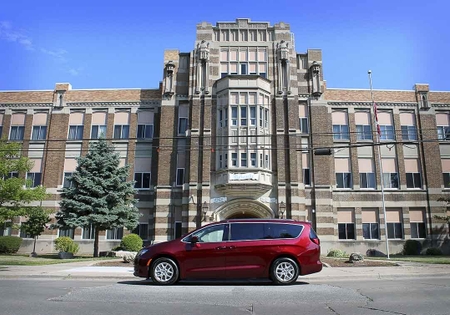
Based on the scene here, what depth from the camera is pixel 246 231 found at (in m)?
10.8

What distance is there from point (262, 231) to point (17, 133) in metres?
32.1

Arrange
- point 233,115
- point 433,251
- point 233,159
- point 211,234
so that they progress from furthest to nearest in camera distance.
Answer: point 233,115
point 433,251
point 233,159
point 211,234

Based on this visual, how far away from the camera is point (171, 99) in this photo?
1303 inches

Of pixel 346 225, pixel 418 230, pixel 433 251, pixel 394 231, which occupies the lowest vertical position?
pixel 433 251

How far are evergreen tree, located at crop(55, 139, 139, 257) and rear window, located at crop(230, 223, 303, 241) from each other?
17.1 meters

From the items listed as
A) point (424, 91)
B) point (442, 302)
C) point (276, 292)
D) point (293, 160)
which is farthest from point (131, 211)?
point (424, 91)

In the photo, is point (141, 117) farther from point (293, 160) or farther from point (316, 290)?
point (316, 290)

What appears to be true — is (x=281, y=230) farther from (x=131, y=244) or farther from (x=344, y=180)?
(x=344, y=180)

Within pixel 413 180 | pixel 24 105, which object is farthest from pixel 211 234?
pixel 24 105

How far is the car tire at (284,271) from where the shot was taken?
1038 centimetres

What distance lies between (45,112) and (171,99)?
40.3 feet

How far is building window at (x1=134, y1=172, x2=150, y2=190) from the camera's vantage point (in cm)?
3350

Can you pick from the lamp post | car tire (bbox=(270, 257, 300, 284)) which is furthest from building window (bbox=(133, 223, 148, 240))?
car tire (bbox=(270, 257, 300, 284))

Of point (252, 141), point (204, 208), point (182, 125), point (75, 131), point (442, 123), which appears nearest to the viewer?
point (204, 208)
